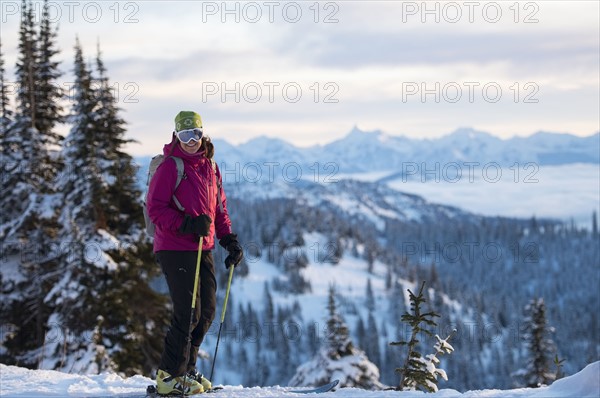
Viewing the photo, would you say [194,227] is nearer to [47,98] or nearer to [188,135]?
[188,135]

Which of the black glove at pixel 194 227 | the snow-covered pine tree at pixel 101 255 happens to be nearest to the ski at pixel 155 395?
the black glove at pixel 194 227

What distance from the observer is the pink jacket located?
5.69 meters

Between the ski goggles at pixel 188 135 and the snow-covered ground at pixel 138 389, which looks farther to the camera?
the ski goggles at pixel 188 135

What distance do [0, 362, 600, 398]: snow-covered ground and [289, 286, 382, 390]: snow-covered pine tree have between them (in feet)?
48.4

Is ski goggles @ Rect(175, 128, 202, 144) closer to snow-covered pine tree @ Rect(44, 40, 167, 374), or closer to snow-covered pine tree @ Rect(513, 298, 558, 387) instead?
snow-covered pine tree @ Rect(44, 40, 167, 374)

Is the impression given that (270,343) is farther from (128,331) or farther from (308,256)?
(128,331)

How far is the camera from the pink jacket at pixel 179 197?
18.7 ft

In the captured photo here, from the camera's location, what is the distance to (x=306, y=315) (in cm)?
15500

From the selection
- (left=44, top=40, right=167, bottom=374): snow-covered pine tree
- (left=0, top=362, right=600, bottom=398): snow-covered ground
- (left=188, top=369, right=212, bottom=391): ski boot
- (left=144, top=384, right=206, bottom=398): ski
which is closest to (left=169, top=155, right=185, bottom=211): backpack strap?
(left=188, top=369, right=212, bottom=391): ski boot

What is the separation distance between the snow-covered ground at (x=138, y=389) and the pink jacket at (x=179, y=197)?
1.61 m

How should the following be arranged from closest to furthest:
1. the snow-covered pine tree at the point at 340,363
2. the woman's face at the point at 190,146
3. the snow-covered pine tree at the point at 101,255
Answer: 1. the woman's face at the point at 190,146
2. the snow-covered pine tree at the point at 101,255
3. the snow-covered pine tree at the point at 340,363

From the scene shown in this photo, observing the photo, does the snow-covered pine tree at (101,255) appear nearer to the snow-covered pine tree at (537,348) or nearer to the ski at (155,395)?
the ski at (155,395)

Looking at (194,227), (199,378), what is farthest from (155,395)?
(194,227)

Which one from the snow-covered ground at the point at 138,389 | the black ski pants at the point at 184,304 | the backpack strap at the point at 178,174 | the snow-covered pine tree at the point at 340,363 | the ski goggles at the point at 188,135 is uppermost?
the ski goggles at the point at 188,135
